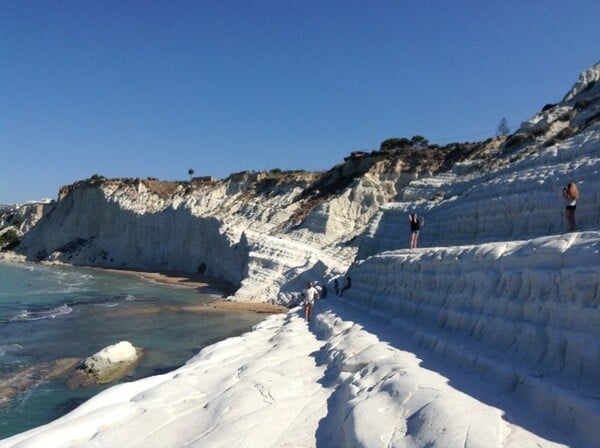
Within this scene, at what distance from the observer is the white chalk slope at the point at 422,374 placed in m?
4.26

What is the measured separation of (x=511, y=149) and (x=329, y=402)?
2518cm

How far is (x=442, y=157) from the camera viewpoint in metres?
39.2

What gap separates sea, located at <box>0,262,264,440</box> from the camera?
10721 millimetres

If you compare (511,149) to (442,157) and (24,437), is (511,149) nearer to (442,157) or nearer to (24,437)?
(442,157)

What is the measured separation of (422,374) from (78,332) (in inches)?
620

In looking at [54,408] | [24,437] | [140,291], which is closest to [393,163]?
[140,291]

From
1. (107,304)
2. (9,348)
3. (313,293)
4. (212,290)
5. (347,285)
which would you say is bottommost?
(9,348)

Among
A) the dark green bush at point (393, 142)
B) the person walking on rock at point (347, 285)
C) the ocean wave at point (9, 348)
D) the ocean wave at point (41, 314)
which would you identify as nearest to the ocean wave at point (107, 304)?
the ocean wave at point (41, 314)

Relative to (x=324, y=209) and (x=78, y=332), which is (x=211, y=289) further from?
(x=78, y=332)

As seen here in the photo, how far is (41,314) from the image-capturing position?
22141 millimetres

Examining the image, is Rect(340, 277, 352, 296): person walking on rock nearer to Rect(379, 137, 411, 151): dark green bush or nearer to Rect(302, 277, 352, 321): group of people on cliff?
Rect(302, 277, 352, 321): group of people on cliff

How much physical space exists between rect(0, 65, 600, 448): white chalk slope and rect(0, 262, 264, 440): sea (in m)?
2.93

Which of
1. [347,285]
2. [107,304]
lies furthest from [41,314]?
[347,285]

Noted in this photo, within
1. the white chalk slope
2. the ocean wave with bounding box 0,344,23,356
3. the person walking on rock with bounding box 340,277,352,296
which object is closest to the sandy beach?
the person walking on rock with bounding box 340,277,352,296
